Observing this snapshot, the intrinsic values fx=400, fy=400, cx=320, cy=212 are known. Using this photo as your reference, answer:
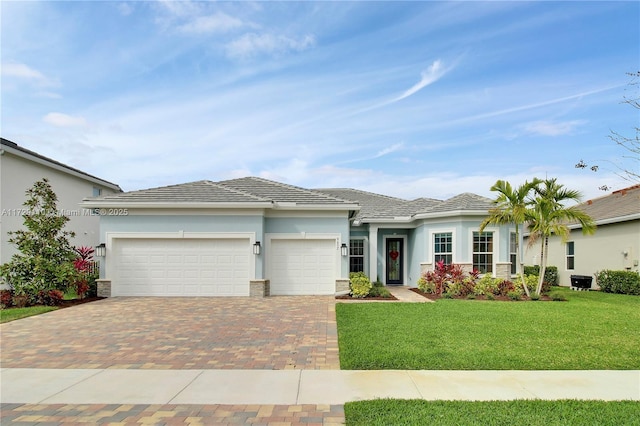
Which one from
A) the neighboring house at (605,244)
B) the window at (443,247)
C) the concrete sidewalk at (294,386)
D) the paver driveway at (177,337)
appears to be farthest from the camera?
the neighboring house at (605,244)

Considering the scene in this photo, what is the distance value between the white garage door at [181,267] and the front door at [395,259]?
7.96 m

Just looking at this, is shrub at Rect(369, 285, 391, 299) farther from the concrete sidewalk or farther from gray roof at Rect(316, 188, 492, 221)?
the concrete sidewalk

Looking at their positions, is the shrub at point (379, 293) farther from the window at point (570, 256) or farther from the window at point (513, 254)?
the window at point (570, 256)

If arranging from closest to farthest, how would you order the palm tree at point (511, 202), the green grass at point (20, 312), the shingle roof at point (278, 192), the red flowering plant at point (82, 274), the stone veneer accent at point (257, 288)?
the green grass at point (20, 312), the red flowering plant at point (82, 274), the palm tree at point (511, 202), the stone veneer accent at point (257, 288), the shingle roof at point (278, 192)

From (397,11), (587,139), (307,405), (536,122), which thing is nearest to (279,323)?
(307,405)

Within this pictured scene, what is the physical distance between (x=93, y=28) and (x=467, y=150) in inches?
614

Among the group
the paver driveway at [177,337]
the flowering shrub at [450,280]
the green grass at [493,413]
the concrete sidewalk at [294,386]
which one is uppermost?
the flowering shrub at [450,280]

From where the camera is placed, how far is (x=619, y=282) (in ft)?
55.8

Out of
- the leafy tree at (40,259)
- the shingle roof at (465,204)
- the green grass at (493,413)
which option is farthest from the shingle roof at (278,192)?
the green grass at (493,413)

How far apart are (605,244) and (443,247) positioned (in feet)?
28.2

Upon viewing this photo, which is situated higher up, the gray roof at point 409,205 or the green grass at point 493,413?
the gray roof at point 409,205

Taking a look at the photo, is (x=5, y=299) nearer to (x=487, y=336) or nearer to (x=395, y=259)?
(x=487, y=336)

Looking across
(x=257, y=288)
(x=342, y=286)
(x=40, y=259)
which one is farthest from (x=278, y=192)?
(x=40, y=259)

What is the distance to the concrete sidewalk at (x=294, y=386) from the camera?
4898 mm
